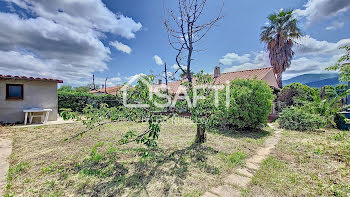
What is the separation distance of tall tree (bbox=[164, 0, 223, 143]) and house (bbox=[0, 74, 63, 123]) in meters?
10.4

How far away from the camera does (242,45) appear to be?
1425 cm

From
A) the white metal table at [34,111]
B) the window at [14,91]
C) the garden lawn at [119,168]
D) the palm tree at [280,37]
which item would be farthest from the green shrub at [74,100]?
the palm tree at [280,37]

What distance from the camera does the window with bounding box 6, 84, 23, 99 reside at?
9456mm

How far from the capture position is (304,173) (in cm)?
350

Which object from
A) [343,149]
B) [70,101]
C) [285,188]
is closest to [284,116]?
[343,149]

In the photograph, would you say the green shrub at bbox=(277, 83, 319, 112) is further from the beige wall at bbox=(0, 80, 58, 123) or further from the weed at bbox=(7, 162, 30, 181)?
the beige wall at bbox=(0, 80, 58, 123)

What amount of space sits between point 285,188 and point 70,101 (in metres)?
17.6

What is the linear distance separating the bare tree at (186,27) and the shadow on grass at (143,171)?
243cm

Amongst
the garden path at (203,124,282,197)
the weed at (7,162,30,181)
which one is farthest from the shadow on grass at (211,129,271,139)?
the weed at (7,162,30,181)

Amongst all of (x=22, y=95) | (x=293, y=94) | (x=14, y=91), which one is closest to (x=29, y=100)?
(x=22, y=95)

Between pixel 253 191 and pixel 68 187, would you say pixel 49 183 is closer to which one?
pixel 68 187

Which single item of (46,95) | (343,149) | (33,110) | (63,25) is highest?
(63,25)

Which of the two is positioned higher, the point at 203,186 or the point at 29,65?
the point at 29,65

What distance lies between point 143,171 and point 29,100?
1151cm
